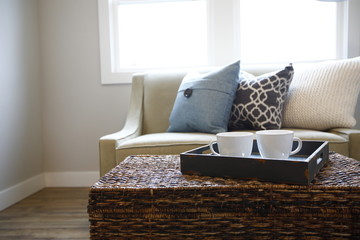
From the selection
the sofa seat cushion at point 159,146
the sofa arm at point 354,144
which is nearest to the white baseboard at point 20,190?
the sofa seat cushion at point 159,146

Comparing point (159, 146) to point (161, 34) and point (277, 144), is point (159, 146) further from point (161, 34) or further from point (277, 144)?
point (161, 34)

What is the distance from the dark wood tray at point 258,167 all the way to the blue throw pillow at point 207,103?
94 centimetres

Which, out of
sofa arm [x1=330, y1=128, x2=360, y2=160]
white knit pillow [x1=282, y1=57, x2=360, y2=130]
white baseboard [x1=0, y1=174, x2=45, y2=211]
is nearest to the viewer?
sofa arm [x1=330, y1=128, x2=360, y2=160]

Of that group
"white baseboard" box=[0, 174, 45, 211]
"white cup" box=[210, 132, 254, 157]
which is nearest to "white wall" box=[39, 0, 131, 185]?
"white baseboard" box=[0, 174, 45, 211]

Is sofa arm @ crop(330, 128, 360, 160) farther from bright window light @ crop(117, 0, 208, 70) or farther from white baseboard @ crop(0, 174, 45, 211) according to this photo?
white baseboard @ crop(0, 174, 45, 211)

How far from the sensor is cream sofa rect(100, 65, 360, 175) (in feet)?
5.81

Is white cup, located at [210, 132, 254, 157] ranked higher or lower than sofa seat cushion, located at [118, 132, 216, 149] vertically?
higher

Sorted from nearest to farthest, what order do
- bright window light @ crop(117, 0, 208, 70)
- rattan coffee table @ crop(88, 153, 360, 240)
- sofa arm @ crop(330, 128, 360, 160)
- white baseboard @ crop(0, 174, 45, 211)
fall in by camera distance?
rattan coffee table @ crop(88, 153, 360, 240) → sofa arm @ crop(330, 128, 360, 160) → white baseboard @ crop(0, 174, 45, 211) → bright window light @ crop(117, 0, 208, 70)

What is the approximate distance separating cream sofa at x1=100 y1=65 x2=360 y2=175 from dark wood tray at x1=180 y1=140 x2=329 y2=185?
0.72m

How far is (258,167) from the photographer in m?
0.93

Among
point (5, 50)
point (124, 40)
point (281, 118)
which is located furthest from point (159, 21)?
point (281, 118)

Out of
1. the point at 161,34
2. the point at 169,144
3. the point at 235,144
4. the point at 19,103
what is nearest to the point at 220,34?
the point at 161,34

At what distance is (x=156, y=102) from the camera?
8.00ft

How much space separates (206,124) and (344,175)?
3.62 feet
